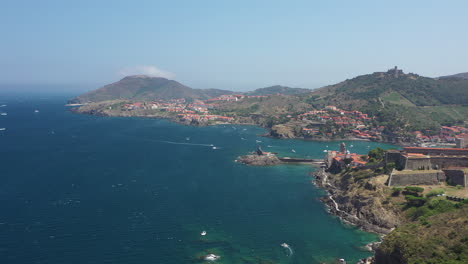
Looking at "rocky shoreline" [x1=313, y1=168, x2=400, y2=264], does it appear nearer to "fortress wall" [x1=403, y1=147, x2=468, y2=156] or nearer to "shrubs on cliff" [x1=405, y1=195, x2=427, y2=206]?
"shrubs on cliff" [x1=405, y1=195, x2=427, y2=206]

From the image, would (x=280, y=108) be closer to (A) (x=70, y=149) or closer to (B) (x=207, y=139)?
(B) (x=207, y=139)

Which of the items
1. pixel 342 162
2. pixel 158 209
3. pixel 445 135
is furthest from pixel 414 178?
pixel 445 135

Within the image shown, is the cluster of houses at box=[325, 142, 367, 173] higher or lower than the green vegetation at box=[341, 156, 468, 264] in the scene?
higher

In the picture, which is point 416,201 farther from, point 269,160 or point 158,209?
point 269,160

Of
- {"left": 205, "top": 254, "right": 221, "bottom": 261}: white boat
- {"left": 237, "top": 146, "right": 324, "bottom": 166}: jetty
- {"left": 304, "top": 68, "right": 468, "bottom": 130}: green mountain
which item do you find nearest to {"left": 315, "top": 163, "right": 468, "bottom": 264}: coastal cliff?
{"left": 237, "top": 146, "right": 324, "bottom": 166}: jetty

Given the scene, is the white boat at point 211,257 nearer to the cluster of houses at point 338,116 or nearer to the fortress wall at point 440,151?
the fortress wall at point 440,151

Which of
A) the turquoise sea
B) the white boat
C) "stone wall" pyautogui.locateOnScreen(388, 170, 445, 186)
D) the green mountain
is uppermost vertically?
the green mountain
